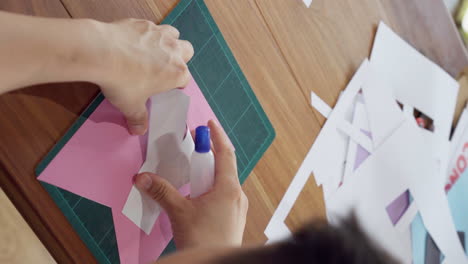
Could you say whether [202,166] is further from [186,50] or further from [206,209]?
[186,50]

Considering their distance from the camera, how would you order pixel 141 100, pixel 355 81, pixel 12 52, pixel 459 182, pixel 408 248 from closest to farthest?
pixel 12 52, pixel 141 100, pixel 355 81, pixel 408 248, pixel 459 182

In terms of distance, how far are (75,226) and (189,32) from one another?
35cm

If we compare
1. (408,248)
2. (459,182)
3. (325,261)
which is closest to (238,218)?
(325,261)

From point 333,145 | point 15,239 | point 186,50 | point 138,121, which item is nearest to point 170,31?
point 186,50

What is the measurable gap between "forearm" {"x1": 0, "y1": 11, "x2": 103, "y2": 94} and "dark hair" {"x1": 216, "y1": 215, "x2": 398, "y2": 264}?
0.29m

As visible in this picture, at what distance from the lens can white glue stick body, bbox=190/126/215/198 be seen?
0.68 metres

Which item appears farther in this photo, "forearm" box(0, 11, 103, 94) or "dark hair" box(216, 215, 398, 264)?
"forearm" box(0, 11, 103, 94)

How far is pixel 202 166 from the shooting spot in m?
0.69

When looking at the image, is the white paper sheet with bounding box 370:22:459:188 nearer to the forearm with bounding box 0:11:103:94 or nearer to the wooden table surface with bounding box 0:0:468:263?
the wooden table surface with bounding box 0:0:468:263

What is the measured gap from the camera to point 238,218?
0.68 meters

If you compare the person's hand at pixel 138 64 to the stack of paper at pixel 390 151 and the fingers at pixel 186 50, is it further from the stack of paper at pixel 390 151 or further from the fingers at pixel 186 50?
the stack of paper at pixel 390 151

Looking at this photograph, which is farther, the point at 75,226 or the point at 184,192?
the point at 184,192

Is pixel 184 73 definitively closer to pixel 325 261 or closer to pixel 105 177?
pixel 105 177

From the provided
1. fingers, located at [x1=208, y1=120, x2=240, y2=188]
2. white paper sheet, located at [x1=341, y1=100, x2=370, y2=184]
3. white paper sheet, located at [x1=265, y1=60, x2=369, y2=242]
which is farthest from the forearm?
white paper sheet, located at [x1=341, y1=100, x2=370, y2=184]
